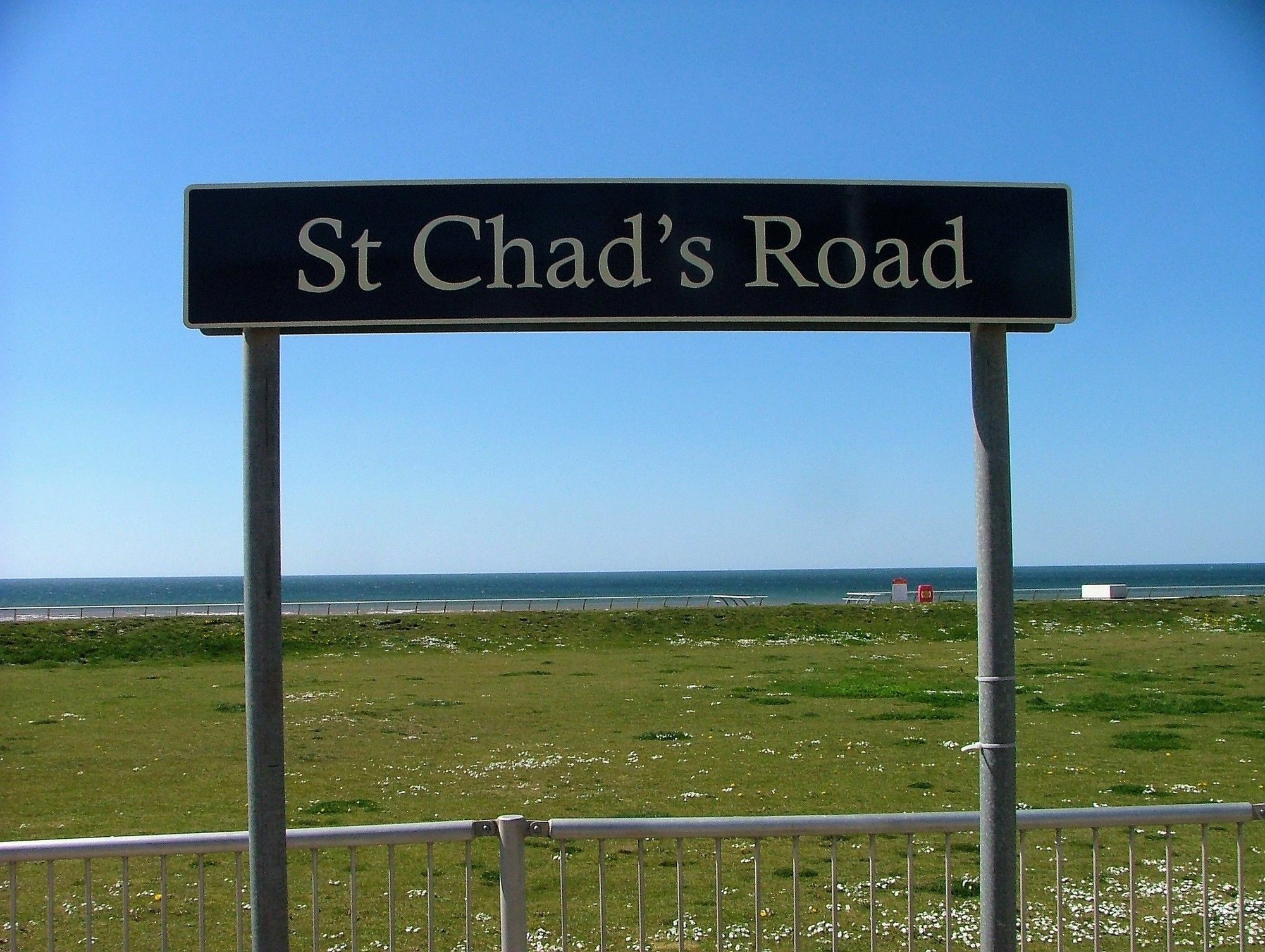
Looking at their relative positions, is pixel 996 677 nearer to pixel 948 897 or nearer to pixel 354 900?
pixel 948 897

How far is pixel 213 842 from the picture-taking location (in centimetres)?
388

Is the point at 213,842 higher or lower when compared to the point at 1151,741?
higher

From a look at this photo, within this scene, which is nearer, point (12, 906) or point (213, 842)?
point (213, 842)

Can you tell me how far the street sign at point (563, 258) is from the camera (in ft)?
10.2

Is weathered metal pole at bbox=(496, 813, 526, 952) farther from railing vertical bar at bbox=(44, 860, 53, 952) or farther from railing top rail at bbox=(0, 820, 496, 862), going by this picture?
railing vertical bar at bbox=(44, 860, 53, 952)

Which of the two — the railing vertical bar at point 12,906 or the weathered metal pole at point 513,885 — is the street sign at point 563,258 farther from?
the railing vertical bar at point 12,906

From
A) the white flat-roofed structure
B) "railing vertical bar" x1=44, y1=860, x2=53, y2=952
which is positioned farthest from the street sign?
the white flat-roofed structure

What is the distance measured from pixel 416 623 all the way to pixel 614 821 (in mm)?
38543

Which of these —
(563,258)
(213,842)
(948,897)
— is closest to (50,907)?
(213,842)

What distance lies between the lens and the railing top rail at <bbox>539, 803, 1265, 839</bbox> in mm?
3936

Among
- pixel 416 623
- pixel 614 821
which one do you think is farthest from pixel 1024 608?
pixel 614 821

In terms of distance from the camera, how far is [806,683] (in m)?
23.4

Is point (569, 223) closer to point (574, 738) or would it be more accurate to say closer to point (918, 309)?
point (918, 309)

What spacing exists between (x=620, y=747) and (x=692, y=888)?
6.99 metres
